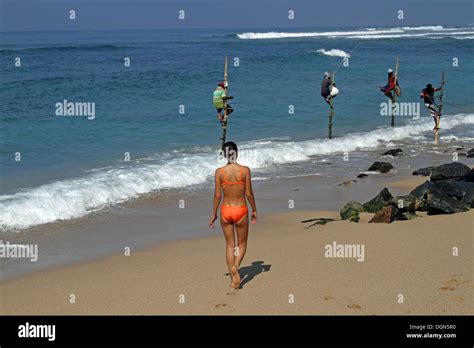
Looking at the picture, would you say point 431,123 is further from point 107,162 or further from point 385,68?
point 385,68

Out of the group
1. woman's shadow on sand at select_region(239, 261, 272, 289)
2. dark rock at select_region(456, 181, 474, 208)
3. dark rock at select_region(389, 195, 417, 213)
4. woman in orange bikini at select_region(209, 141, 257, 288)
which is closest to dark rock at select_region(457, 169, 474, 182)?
dark rock at select_region(456, 181, 474, 208)

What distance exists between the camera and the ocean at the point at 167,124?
15.6 metres

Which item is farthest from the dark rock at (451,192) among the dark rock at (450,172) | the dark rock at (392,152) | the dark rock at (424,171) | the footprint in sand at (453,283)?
the dark rock at (392,152)

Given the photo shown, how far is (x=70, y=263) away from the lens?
1003cm

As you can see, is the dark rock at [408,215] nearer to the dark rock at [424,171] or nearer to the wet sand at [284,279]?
the wet sand at [284,279]

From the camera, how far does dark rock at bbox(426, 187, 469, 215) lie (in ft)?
38.0

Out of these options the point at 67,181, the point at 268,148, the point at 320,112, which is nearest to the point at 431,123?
the point at 320,112

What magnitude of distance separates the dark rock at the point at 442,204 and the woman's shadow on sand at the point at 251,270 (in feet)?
13.0

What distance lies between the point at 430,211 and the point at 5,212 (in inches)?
315

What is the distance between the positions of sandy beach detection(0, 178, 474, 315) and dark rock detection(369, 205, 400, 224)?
16 centimetres

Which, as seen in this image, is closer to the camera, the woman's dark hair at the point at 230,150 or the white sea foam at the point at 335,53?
the woman's dark hair at the point at 230,150

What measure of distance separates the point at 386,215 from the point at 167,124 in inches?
597

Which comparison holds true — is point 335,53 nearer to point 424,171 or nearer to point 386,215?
point 424,171

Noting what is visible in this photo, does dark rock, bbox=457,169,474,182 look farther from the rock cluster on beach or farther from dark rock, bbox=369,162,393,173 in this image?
dark rock, bbox=369,162,393,173
